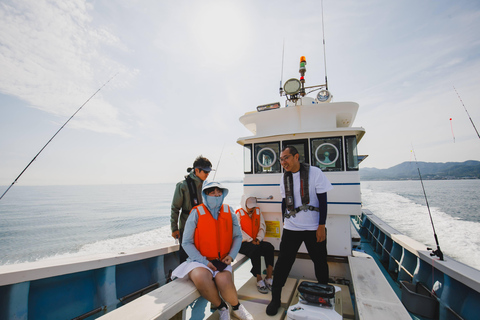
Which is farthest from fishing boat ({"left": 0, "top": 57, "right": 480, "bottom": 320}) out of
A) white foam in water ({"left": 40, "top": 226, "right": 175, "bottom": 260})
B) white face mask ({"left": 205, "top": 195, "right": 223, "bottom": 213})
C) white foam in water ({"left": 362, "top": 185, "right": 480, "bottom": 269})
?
white foam in water ({"left": 40, "top": 226, "right": 175, "bottom": 260})

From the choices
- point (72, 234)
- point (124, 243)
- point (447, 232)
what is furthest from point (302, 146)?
point (72, 234)

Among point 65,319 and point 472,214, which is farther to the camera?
point 472,214

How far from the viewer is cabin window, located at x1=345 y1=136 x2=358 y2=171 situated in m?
3.83

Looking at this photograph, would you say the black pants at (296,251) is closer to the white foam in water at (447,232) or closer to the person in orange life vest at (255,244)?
the person in orange life vest at (255,244)

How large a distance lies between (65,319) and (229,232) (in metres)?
2.14

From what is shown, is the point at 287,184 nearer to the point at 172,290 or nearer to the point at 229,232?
the point at 229,232

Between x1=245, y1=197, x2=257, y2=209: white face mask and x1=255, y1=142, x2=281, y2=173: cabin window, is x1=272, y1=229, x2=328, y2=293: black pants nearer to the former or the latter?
x1=245, y1=197, x2=257, y2=209: white face mask

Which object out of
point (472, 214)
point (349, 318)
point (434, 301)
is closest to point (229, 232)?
point (349, 318)

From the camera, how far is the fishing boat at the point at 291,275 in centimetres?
216

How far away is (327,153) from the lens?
13.1 ft

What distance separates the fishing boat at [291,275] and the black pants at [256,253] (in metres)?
0.15

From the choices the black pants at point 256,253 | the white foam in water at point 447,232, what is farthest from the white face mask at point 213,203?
the white foam in water at point 447,232

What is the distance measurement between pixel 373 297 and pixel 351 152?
240 centimetres

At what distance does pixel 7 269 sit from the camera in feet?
7.22
